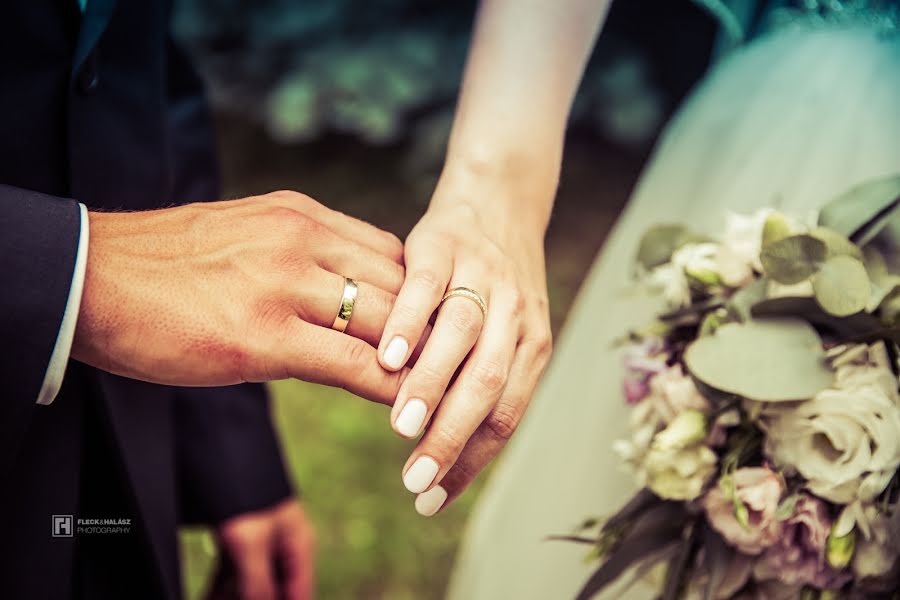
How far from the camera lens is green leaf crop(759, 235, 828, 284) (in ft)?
2.50

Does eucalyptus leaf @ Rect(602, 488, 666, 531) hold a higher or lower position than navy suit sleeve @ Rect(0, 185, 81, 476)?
lower

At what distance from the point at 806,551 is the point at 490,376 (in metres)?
0.36

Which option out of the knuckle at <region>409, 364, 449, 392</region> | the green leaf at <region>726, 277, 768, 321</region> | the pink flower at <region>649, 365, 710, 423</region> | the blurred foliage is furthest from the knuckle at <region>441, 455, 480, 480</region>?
the blurred foliage

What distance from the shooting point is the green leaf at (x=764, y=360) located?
730 mm

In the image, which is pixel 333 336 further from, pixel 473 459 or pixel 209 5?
pixel 209 5

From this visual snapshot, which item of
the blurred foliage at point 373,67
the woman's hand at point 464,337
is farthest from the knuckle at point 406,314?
the blurred foliage at point 373,67

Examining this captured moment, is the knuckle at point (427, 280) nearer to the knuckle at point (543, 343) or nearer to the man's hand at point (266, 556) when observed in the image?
the knuckle at point (543, 343)

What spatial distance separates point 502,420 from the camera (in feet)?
2.59

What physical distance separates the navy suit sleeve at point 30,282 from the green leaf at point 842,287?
0.69 m

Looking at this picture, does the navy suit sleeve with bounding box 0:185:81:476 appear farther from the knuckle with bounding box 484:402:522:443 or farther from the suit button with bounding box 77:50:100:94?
the knuckle with bounding box 484:402:522:443

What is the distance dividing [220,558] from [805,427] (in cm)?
96

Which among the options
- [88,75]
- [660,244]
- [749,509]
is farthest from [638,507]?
[88,75]

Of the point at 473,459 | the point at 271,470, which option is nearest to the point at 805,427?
the point at 473,459

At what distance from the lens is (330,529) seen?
6.97 ft
